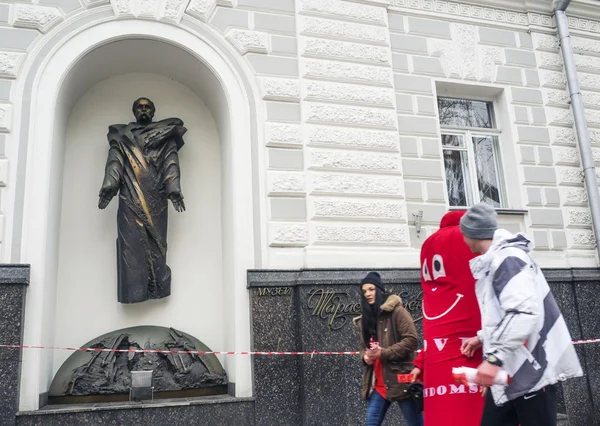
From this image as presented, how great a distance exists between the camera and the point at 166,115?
8.26 meters

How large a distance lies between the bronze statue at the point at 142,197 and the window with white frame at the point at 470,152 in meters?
4.06

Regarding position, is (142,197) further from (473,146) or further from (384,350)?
(473,146)

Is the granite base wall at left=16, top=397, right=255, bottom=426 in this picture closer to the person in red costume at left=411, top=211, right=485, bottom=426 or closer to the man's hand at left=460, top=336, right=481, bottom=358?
the person in red costume at left=411, top=211, right=485, bottom=426

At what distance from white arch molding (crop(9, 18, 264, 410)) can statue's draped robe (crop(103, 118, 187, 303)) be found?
2.13 feet

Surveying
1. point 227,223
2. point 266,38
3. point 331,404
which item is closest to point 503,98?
point 266,38

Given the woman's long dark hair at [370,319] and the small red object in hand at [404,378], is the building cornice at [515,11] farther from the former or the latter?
the small red object in hand at [404,378]

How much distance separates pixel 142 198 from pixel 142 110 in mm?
1277

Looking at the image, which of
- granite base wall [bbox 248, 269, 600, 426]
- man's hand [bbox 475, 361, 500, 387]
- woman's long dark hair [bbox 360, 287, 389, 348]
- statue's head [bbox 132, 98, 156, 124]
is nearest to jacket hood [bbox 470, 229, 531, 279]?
man's hand [bbox 475, 361, 500, 387]

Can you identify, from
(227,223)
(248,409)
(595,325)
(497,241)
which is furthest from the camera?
(595,325)

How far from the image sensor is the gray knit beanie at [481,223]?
314 cm

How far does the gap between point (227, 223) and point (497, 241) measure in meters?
5.00

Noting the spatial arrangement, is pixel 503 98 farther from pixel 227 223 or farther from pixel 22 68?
pixel 22 68

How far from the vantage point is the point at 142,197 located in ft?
24.0

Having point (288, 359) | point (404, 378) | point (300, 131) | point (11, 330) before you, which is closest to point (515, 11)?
point (300, 131)
